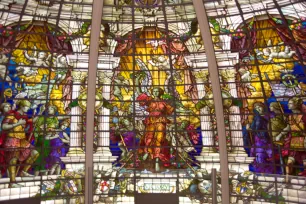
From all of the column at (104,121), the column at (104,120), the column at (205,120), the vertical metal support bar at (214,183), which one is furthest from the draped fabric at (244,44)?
the column at (104,121)

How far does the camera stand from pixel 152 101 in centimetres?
2403

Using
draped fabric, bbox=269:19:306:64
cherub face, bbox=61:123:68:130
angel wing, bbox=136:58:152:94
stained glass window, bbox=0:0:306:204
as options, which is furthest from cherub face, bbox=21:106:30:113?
draped fabric, bbox=269:19:306:64

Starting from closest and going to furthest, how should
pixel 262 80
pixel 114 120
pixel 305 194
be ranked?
pixel 305 194
pixel 262 80
pixel 114 120

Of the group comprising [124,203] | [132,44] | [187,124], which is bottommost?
[124,203]

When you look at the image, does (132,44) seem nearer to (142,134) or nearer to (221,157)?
(142,134)

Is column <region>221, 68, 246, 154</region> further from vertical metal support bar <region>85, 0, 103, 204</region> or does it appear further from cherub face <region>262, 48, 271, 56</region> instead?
vertical metal support bar <region>85, 0, 103, 204</region>

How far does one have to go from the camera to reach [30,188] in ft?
74.4

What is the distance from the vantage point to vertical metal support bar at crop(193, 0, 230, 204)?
20.4 meters

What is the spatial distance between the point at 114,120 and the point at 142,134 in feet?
4.99

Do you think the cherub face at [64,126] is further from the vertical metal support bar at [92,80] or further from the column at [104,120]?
the vertical metal support bar at [92,80]

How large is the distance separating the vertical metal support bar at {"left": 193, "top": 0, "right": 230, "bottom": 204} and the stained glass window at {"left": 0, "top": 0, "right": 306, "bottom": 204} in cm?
5

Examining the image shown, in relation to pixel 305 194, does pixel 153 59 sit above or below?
above

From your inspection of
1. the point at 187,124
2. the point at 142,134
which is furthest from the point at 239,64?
the point at 142,134

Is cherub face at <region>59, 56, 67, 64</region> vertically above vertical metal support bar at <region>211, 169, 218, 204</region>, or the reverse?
cherub face at <region>59, 56, 67, 64</region>
